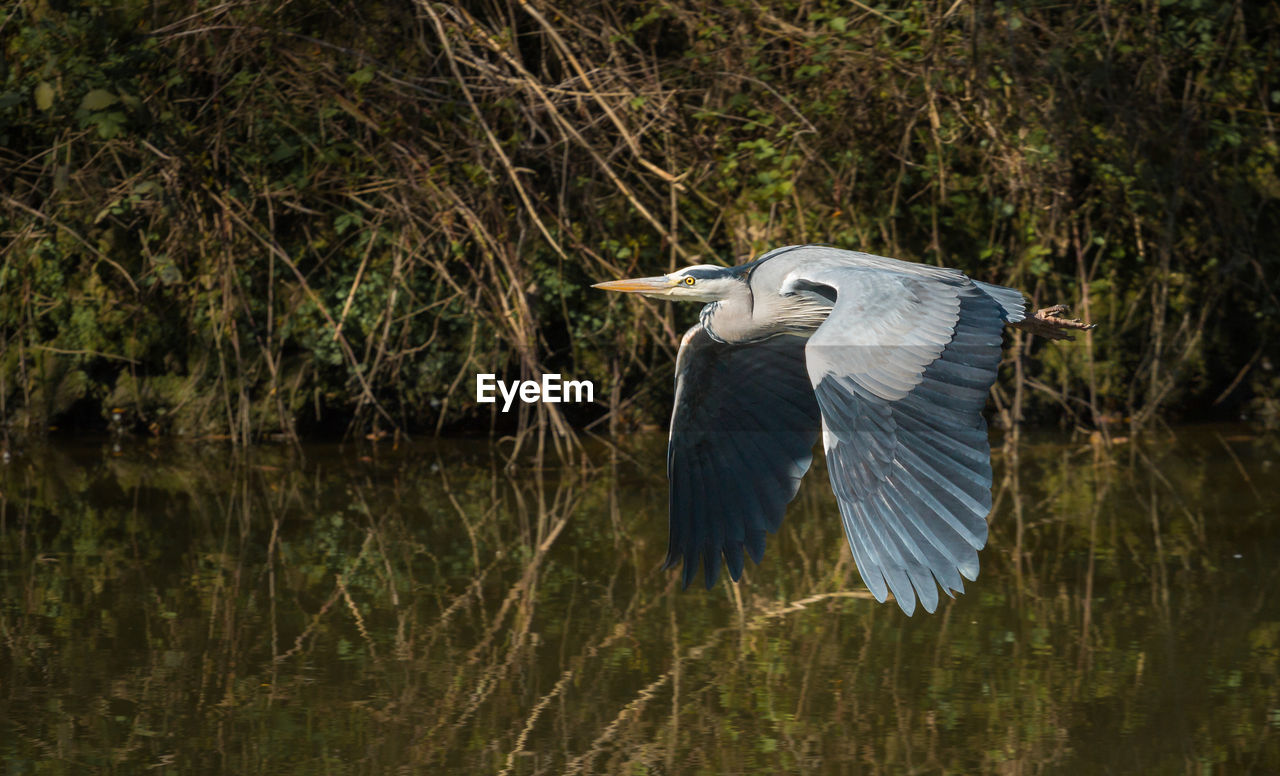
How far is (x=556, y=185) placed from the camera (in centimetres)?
641

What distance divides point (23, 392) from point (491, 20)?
8.41ft

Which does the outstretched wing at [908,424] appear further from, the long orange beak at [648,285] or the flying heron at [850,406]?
the long orange beak at [648,285]

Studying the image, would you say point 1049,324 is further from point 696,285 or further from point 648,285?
point 648,285

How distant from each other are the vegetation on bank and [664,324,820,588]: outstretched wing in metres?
2.37

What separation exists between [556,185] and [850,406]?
4016mm

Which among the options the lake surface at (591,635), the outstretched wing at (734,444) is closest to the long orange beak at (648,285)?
the outstretched wing at (734,444)

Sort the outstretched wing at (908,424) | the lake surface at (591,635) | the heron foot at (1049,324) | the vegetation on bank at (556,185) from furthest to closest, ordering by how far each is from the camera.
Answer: the vegetation on bank at (556,185)
the heron foot at (1049,324)
the lake surface at (591,635)
the outstretched wing at (908,424)

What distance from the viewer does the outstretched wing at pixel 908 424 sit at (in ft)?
7.64

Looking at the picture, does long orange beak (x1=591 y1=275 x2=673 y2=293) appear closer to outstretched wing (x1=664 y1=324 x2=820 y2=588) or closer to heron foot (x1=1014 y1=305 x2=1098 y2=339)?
outstretched wing (x1=664 y1=324 x2=820 y2=588)

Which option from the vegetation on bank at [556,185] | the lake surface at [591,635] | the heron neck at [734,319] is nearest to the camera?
the lake surface at [591,635]

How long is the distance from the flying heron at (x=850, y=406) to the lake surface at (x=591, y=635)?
0.49 metres

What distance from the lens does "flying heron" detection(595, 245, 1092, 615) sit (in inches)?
93.1

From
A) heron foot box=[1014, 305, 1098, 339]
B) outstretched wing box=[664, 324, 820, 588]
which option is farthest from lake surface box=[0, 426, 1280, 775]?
heron foot box=[1014, 305, 1098, 339]

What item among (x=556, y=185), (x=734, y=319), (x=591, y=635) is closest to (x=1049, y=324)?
(x=734, y=319)
